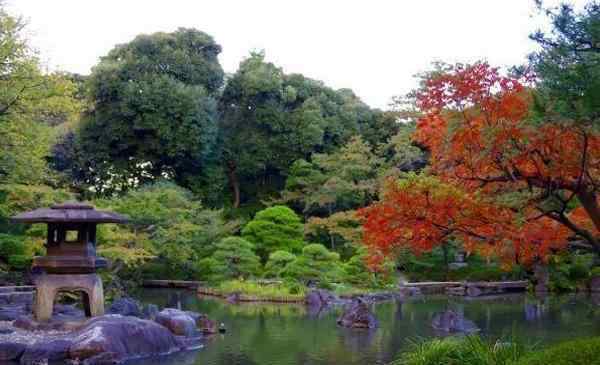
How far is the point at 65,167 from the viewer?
85.5 ft

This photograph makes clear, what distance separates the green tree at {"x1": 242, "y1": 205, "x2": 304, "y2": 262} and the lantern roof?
11.1 m

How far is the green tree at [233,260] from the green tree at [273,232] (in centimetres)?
154

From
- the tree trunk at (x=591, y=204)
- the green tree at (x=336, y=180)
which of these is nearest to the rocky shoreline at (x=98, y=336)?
the tree trunk at (x=591, y=204)

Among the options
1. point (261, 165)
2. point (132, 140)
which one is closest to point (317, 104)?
point (261, 165)

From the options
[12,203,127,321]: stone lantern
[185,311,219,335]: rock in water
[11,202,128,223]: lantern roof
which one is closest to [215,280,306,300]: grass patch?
[185,311,219,335]: rock in water

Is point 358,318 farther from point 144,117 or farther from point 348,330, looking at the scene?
point 144,117

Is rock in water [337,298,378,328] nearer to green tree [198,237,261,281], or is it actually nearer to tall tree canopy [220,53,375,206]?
green tree [198,237,261,281]

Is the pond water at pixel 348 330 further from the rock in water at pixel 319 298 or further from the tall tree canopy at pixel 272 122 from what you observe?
the tall tree canopy at pixel 272 122

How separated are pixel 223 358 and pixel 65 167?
17.5m

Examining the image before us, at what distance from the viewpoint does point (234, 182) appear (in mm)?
30219

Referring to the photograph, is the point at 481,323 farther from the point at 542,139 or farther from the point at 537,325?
the point at 542,139

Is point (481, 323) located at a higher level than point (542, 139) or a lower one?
lower

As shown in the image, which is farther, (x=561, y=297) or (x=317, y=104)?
(x=317, y=104)

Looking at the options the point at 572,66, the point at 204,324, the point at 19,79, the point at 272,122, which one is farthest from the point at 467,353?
the point at 272,122
